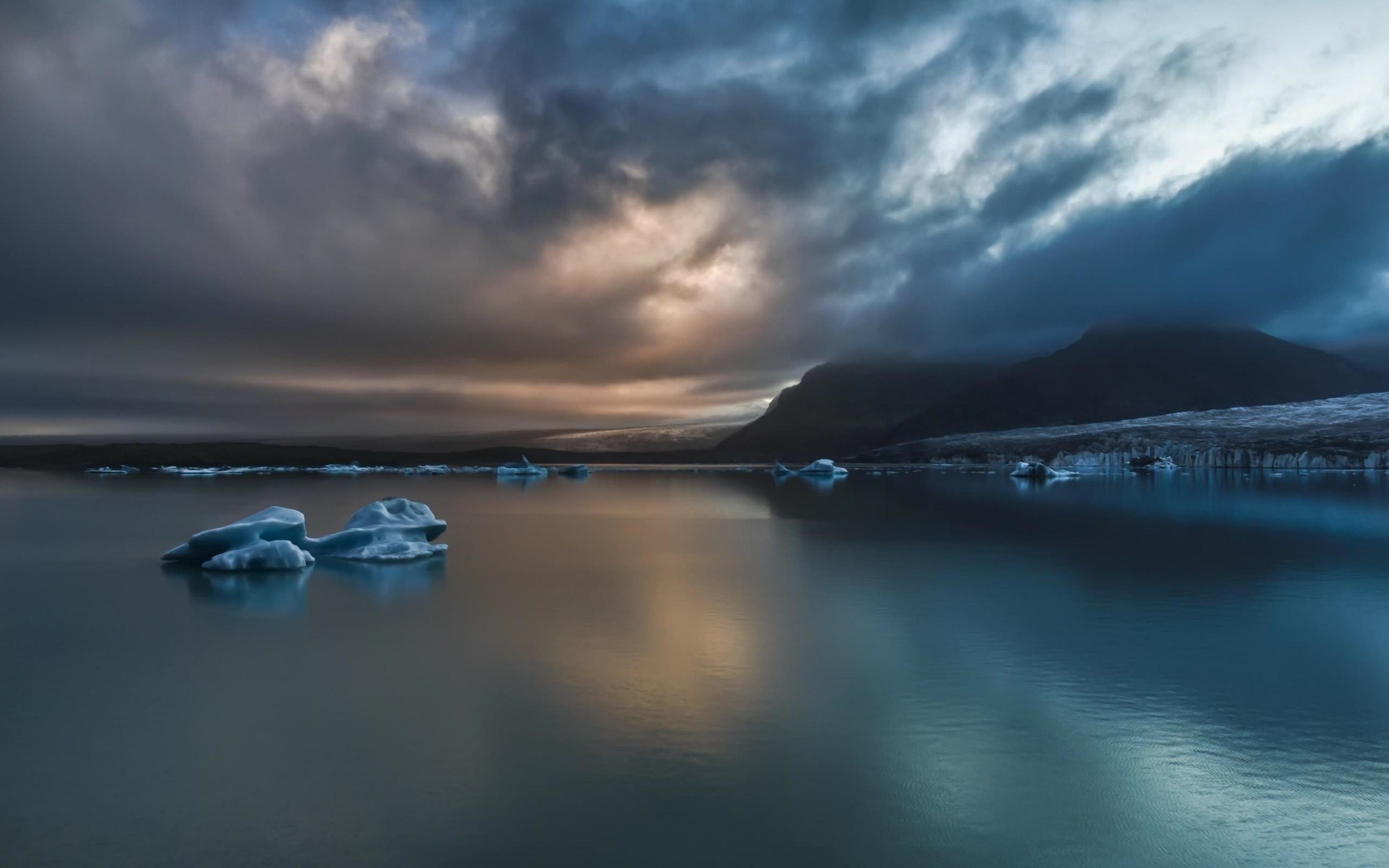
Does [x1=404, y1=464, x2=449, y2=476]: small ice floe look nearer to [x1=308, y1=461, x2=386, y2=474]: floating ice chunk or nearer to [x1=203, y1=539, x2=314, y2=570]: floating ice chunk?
[x1=308, y1=461, x2=386, y2=474]: floating ice chunk

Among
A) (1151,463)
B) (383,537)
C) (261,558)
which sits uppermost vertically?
(383,537)

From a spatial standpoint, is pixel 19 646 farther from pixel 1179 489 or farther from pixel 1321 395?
pixel 1321 395

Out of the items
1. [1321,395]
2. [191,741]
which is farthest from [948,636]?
[1321,395]

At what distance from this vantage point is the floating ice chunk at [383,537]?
1852 centimetres

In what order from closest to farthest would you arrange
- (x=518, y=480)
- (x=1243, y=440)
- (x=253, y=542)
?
(x=253, y=542) < (x=518, y=480) < (x=1243, y=440)

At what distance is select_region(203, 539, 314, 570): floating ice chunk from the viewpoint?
54.9ft

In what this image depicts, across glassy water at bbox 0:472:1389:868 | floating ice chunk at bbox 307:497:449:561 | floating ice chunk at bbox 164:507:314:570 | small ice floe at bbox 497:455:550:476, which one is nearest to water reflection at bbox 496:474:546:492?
small ice floe at bbox 497:455:550:476

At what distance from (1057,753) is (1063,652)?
375cm

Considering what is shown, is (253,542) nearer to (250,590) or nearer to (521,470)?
(250,590)

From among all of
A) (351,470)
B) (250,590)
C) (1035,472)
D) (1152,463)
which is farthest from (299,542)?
(351,470)

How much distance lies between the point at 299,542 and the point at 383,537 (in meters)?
1.77

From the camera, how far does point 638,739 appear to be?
716cm

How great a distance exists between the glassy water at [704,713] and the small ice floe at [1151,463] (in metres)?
69.6

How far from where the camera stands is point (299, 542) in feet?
59.5
